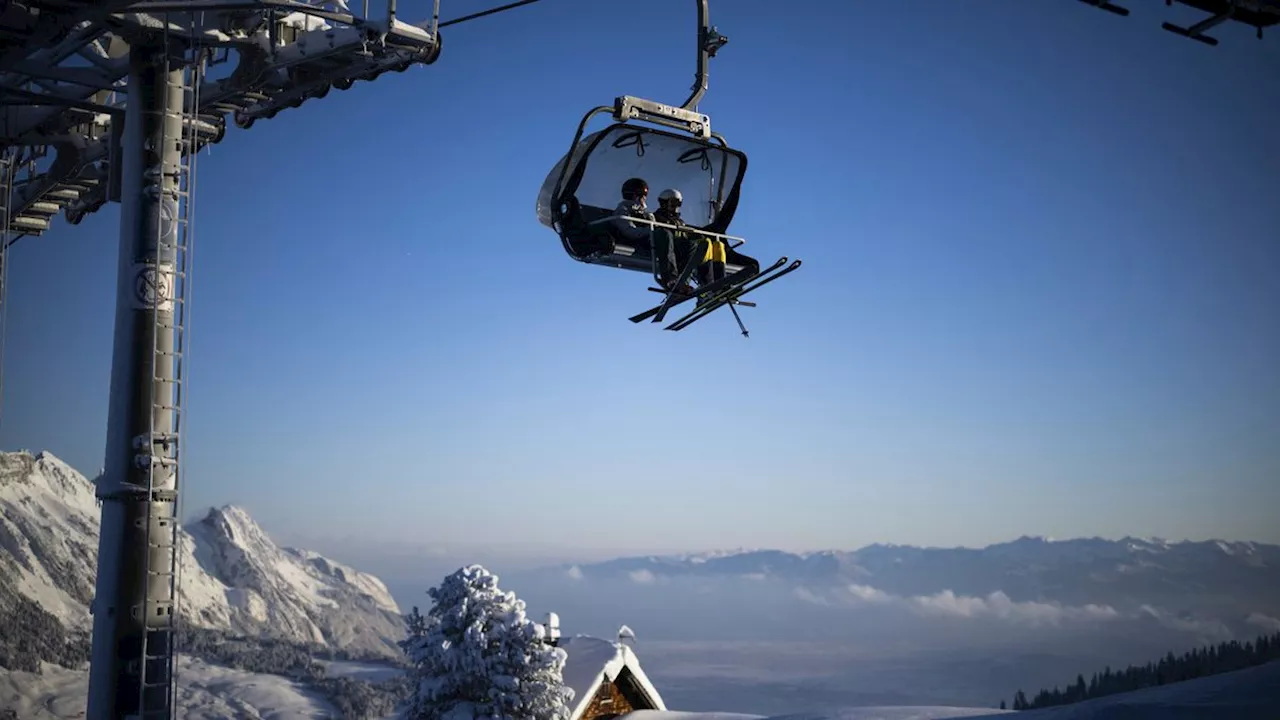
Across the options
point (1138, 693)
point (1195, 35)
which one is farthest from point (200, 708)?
point (1195, 35)

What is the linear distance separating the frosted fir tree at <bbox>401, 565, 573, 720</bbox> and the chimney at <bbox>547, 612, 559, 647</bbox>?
21 cm

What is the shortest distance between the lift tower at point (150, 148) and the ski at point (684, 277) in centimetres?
631

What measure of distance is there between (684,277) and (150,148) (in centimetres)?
752

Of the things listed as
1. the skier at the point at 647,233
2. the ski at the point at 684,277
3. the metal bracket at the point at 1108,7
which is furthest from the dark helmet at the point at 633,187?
the metal bracket at the point at 1108,7

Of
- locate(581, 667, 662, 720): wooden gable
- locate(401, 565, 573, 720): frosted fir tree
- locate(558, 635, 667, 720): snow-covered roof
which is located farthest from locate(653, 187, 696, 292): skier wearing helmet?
locate(581, 667, 662, 720): wooden gable

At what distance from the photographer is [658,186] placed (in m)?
13.1

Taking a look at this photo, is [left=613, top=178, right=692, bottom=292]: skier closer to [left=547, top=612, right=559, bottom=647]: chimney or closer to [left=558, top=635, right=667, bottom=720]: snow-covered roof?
[left=547, top=612, right=559, bottom=647]: chimney

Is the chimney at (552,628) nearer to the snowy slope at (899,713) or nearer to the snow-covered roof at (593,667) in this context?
the snow-covered roof at (593,667)

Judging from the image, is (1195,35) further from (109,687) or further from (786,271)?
(109,687)

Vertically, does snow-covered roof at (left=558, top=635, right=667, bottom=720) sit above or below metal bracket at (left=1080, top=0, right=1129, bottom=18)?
below

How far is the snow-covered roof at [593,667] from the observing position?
78.0 feet

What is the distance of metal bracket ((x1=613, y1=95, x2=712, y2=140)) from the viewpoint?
11.4 metres

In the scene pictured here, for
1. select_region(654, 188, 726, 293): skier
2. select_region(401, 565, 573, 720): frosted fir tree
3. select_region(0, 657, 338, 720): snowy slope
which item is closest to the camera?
select_region(654, 188, 726, 293): skier

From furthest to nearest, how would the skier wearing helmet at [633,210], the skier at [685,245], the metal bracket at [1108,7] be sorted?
the skier wearing helmet at [633,210] < the skier at [685,245] < the metal bracket at [1108,7]
